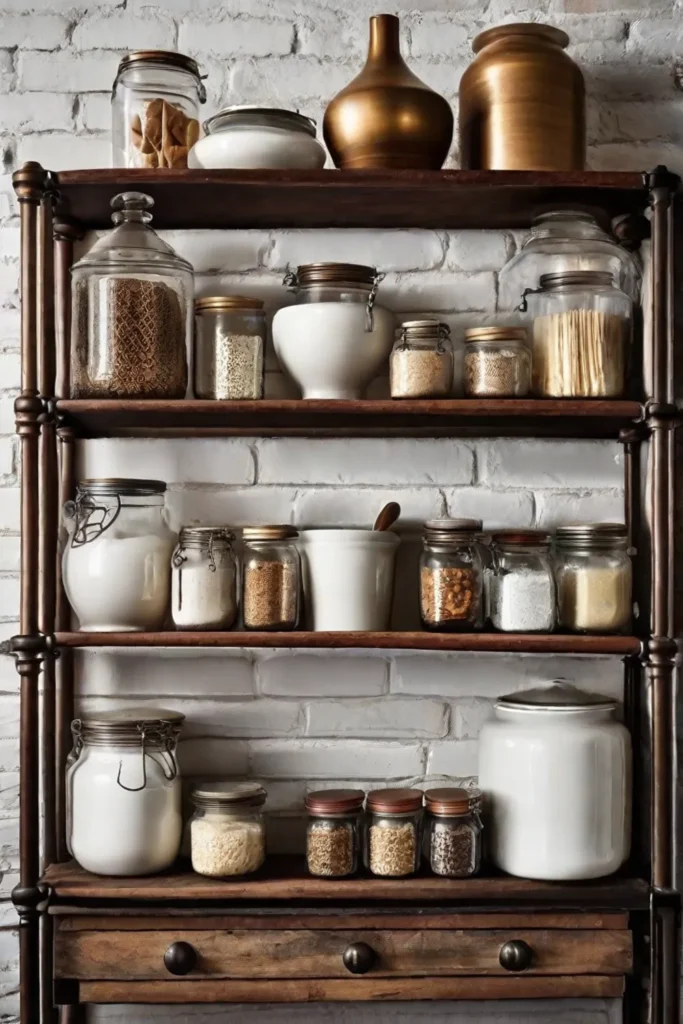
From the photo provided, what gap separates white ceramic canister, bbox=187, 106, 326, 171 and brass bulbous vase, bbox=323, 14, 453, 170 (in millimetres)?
→ 56

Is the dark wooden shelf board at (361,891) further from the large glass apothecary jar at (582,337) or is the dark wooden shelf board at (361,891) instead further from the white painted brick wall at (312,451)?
the large glass apothecary jar at (582,337)

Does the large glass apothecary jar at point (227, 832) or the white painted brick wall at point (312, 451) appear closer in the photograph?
the large glass apothecary jar at point (227, 832)

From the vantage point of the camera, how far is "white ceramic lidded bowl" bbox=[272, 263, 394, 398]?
1.63 metres

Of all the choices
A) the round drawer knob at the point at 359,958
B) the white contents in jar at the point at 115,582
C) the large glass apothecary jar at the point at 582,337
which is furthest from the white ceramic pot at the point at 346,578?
the round drawer knob at the point at 359,958

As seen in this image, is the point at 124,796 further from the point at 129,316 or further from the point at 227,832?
the point at 129,316

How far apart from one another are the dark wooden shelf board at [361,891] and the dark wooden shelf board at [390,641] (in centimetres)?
34

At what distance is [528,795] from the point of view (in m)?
1.58

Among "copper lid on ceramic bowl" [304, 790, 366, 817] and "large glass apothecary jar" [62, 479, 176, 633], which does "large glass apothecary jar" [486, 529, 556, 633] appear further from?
"large glass apothecary jar" [62, 479, 176, 633]

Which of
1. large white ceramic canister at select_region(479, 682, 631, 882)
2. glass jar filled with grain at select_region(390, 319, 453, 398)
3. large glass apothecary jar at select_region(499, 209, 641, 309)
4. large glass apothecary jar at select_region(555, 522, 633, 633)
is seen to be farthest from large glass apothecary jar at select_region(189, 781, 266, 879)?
large glass apothecary jar at select_region(499, 209, 641, 309)

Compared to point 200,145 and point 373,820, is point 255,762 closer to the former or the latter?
point 373,820

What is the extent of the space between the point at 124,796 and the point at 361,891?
0.37 m

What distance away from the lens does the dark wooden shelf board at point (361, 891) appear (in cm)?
154

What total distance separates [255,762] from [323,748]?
0.12 metres

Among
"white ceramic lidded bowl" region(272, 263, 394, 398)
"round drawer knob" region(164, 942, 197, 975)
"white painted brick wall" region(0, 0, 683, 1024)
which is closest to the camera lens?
"round drawer knob" region(164, 942, 197, 975)
